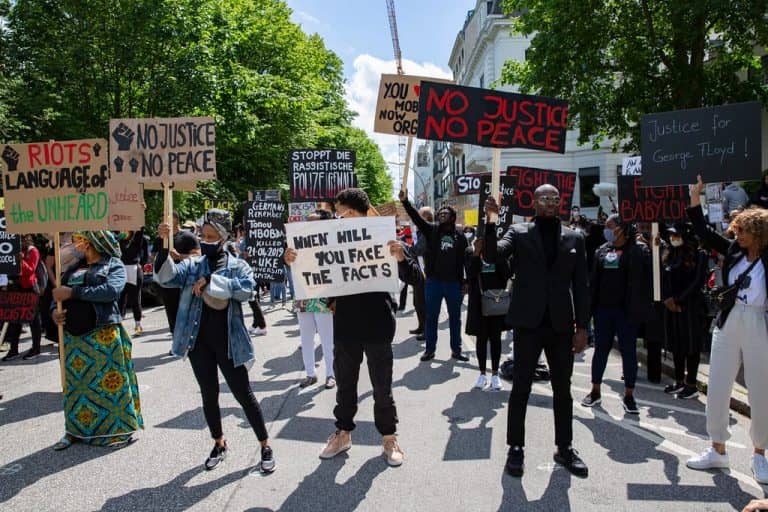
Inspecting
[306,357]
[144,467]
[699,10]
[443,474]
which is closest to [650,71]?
[699,10]

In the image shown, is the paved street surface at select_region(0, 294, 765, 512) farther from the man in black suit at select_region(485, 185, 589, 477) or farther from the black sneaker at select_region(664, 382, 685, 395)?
the man in black suit at select_region(485, 185, 589, 477)

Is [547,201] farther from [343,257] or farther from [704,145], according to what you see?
[704,145]

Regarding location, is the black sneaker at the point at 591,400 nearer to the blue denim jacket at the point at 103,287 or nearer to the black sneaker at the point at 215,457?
the black sneaker at the point at 215,457

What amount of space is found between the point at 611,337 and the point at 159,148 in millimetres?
5295

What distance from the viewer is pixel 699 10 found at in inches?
554

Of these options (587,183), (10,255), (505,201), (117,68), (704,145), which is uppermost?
(117,68)

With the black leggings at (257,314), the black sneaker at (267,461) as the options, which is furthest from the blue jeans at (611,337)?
the black leggings at (257,314)

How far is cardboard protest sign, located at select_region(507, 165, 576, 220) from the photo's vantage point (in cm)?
909

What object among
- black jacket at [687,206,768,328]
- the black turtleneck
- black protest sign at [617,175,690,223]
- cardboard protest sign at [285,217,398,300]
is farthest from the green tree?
cardboard protest sign at [285,217,398,300]

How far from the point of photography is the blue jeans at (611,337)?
604 centimetres

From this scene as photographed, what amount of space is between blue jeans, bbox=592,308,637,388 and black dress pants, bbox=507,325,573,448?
5.83 feet

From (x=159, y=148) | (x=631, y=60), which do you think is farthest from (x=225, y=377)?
(x=631, y=60)

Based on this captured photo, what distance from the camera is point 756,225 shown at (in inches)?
173

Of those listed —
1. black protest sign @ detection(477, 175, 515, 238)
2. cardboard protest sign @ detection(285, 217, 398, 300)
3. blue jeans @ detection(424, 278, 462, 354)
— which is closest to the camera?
cardboard protest sign @ detection(285, 217, 398, 300)
